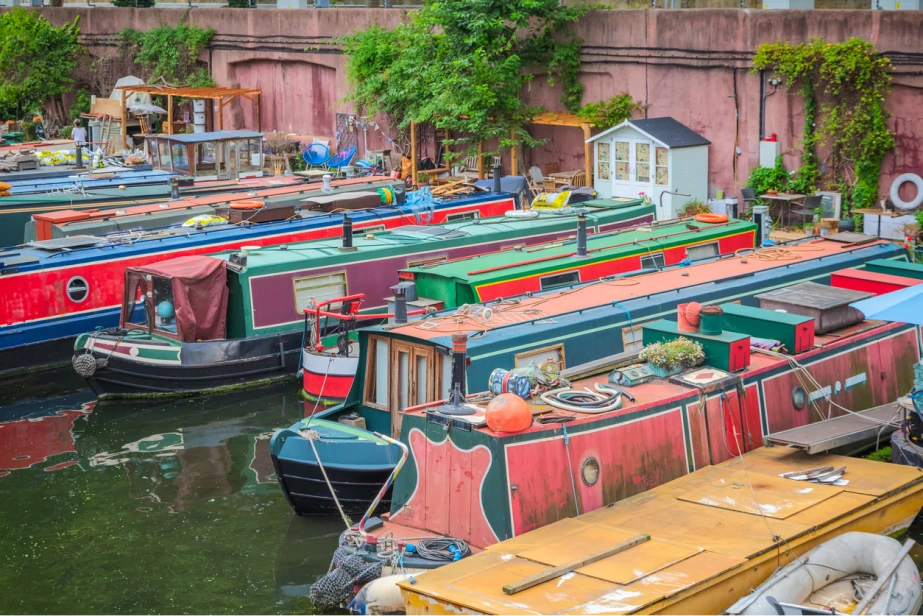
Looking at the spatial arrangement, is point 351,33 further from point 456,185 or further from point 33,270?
point 33,270

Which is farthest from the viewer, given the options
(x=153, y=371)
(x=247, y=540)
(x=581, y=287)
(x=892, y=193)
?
(x=892, y=193)

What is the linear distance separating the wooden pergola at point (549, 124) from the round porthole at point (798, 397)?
13.9 metres

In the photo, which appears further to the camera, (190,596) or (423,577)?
(190,596)

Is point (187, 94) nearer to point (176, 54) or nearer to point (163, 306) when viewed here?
point (176, 54)

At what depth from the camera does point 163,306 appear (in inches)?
649

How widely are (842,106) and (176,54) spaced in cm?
2304

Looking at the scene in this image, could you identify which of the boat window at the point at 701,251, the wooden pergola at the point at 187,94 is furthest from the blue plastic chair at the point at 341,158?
the boat window at the point at 701,251

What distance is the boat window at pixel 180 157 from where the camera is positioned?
25.1 meters

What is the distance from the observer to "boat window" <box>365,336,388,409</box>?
12.1 m

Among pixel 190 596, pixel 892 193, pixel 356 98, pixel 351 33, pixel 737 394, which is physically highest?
pixel 351 33

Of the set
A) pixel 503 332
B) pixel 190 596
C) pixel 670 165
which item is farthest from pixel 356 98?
pixel 190 596

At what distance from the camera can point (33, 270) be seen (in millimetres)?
17578

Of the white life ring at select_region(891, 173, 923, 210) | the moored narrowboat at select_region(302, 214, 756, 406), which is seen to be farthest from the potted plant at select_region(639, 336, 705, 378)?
the white life ring at select_region(891, 173, 923, 210)

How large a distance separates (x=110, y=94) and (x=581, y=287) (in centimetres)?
2915
